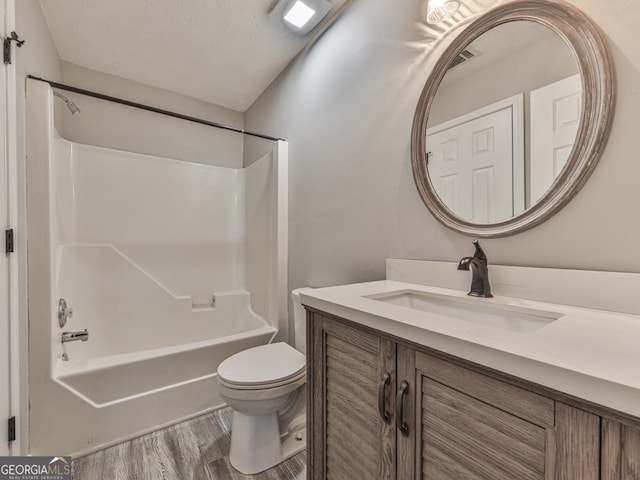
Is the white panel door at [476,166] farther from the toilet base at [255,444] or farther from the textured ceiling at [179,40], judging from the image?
the toilet base at [255,444]

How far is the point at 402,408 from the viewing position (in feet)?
2.28

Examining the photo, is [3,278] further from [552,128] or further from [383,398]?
[552,128]

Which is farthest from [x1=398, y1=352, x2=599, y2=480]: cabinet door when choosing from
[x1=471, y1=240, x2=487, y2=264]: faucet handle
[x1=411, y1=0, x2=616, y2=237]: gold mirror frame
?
[x1=411, y1=0, x2=616, y2=237]: gold mirror frame

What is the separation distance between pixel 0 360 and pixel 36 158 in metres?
0.93

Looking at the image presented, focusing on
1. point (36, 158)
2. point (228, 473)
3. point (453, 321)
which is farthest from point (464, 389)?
point (36, 158)

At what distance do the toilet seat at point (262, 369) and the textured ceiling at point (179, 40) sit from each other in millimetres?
2051

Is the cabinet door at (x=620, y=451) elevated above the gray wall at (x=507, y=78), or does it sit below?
below

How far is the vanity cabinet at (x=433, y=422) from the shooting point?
1.44 feet

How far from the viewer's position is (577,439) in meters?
0.44

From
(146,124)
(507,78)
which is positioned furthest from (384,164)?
(146,124)

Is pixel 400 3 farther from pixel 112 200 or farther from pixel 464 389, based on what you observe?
pixel 112 200

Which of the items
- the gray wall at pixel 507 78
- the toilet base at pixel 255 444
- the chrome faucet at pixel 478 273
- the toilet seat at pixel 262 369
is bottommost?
the toilet base at pixel 255 444

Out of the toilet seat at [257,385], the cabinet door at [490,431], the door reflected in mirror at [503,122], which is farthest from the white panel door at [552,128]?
the toilet seat at [257,385]

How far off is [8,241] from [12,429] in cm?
81
